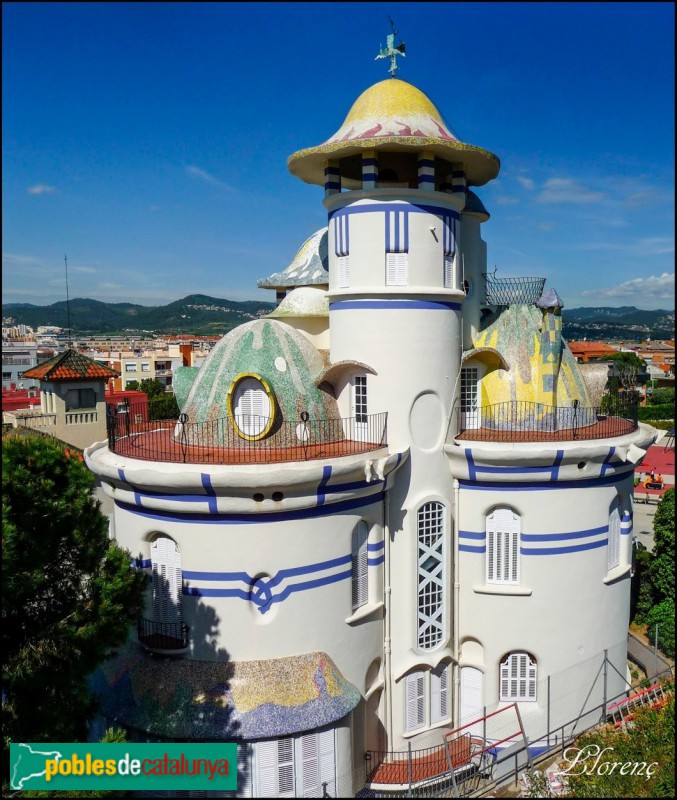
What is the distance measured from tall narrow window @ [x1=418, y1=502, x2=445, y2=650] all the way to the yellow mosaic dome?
10.6m

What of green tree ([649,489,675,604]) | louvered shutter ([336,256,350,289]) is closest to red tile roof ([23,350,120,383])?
louvered shutter ([336,256,350,289])

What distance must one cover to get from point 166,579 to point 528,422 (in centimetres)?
1210

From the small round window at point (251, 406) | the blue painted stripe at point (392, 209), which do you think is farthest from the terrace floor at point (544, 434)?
the blue painted stripe at point (392, 209)

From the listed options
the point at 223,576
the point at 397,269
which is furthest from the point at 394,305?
the point at 223,576

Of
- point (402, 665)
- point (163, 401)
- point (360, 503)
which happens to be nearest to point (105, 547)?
point (360, 503)

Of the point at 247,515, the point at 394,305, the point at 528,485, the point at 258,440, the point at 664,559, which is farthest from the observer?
the point at 664,559

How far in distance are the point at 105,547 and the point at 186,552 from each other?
3022 millimetres

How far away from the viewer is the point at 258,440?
19484 millimetres

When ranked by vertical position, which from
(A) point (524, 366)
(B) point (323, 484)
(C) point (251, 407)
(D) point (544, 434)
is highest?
(A) point (524, 366)

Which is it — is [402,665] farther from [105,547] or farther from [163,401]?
[163,401]

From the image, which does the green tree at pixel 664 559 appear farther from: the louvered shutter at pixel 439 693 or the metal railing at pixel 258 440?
the metal railing at pixel 258 440

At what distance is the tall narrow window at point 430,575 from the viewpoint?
21156 millimetres

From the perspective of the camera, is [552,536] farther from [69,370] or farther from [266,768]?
[69,370]

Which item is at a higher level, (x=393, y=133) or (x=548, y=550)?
(x=393, y=133)
